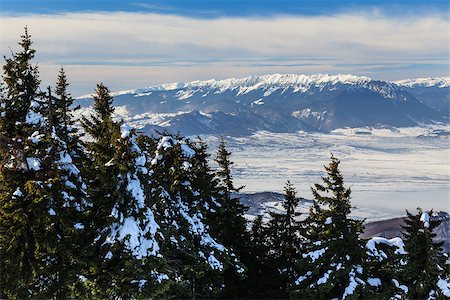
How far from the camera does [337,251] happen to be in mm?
21375

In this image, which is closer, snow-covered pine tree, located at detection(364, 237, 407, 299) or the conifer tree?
snow-covered pine tree, located at detection(364, 237, 407, 299)

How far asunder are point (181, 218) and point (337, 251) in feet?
25.0

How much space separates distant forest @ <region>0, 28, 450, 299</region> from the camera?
16.3 meters

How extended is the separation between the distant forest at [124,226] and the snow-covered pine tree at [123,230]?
38mm

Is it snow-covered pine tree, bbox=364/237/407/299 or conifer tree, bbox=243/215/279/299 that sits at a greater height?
snow-covered pine tree, bbox=364/237/407/299

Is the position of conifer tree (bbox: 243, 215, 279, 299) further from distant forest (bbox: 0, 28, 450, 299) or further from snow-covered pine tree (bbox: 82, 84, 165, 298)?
snow-covered pine tree (bbox: 82, 84, 165, 298)

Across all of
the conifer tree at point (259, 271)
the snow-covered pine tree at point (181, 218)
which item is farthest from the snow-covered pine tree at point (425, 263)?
the conifer tree at point (259, 271)

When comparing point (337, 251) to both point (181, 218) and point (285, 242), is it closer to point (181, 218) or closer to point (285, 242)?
point (181, 218)

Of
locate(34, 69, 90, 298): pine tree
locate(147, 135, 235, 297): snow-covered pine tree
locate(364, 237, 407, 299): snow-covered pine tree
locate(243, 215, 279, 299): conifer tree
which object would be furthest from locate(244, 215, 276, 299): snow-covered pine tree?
locate(34, 69, 90, 298): pine tree

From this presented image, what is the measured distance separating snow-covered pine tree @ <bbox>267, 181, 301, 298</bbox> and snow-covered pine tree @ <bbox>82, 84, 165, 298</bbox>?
14656 millimetres

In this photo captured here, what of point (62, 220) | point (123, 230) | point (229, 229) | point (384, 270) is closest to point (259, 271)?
point (229, 229)

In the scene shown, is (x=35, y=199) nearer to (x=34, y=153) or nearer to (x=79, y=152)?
(x=34, y=153)

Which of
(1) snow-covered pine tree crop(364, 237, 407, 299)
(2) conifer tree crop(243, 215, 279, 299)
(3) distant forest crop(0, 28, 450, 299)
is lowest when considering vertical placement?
(2) conifer tree crop(243, 215, 279, 299)

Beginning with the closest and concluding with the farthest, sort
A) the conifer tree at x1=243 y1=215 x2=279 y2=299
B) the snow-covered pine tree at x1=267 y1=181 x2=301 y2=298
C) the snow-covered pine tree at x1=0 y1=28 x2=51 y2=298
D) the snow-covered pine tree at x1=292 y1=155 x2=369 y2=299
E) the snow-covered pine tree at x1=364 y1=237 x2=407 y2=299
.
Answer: the snow-covered pine tree at x1=0 y1=28 x2=51 y2=298
the snow-covered pine tree at x1=292 y1=155 x2=369 y2=299
the snow-covered pine tree at x1=364 y1=237 x2=407 y2=299
the conifer tree at x1=243 y1=215 x2=279 y2=299
the snow-covered pine tree at x1=267 y1=181 x2=301 y2=298
